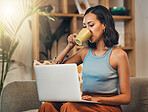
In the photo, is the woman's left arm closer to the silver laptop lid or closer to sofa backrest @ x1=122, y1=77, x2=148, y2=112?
the silver laptop lid

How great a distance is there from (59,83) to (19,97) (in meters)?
0.81

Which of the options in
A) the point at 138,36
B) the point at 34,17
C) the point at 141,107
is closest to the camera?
the point at 141,107

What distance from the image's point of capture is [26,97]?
1.99 metres

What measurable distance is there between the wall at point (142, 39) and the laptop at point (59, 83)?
2503 millimetres

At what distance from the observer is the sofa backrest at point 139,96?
1835mm

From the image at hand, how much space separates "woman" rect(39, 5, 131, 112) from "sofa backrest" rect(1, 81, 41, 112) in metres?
0.59

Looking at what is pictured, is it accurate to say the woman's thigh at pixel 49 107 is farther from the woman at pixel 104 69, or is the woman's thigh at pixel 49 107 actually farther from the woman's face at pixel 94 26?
the woman's face at pixel 94 26

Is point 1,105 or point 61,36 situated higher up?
point 61,36

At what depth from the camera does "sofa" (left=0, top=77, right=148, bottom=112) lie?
184cm

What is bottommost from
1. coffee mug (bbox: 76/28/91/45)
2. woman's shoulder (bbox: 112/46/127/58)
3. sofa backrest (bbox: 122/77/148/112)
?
sofa backrest (bbox: 122/77/148/112)

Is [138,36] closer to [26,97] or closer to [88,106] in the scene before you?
[26,97]

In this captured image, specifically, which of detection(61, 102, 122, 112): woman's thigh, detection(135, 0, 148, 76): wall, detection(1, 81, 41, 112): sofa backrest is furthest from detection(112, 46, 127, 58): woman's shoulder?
detection(135, 0, 148, 76): wall

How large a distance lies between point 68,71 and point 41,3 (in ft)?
7.12

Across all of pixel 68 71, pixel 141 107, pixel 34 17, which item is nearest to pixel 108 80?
pixel 68 71
